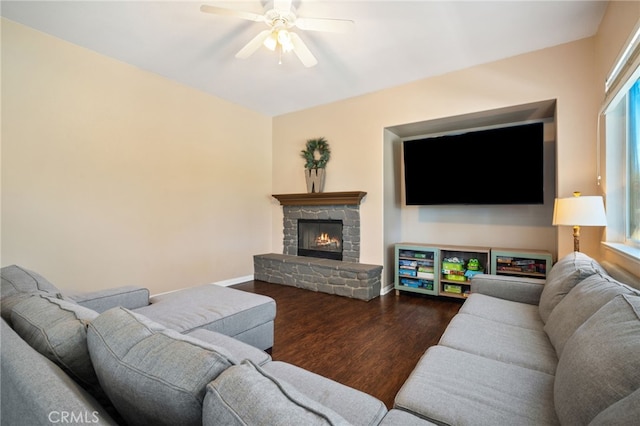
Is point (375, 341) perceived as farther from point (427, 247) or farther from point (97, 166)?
point (97, 166)

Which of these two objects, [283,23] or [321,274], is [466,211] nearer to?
[321,274]

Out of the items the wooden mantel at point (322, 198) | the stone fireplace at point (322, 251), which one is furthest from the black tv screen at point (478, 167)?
the stone fireplace at point (322, 251)

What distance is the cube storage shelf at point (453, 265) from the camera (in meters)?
3.24

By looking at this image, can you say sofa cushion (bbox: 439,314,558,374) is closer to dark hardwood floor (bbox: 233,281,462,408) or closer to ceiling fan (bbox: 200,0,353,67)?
dark hardwood floor (bbox: 233,281,462,408)

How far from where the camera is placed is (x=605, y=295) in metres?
1.28

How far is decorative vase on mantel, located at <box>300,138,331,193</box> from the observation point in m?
4.43

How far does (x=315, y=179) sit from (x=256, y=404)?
157 inches

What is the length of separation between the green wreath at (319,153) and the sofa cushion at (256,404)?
3966 mm

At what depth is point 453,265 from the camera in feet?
11.9

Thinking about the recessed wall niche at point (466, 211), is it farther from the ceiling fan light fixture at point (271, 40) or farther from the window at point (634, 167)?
the ceiling fan light fixture at point (271, 40)

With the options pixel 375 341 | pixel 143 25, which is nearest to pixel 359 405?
pixel 375 341

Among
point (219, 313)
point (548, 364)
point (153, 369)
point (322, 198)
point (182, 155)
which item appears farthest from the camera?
point (322, 198)

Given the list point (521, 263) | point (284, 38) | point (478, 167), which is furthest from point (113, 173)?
point (521, 263)

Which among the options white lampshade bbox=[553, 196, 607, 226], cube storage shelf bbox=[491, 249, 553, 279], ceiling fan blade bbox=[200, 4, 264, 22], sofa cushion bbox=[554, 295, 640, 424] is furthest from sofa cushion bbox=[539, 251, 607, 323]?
ceiling fan blade bbox=[200, 4, 264, 22]
